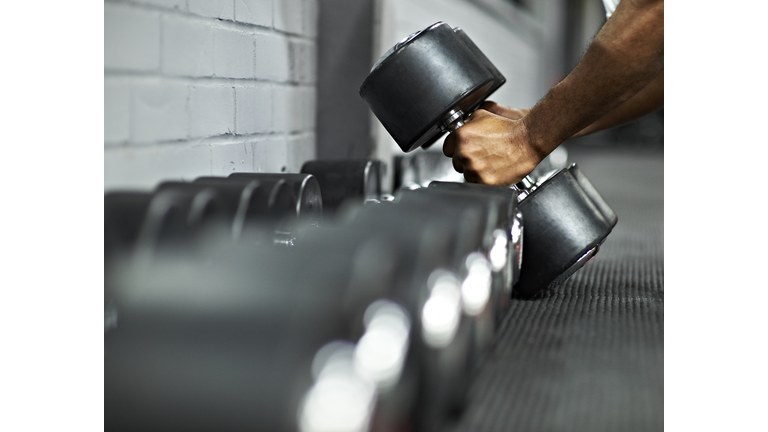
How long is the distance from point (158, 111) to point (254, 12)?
1.74 ft

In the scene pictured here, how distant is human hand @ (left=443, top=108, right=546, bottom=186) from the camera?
1208 millimetres

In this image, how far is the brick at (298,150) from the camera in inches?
61.9

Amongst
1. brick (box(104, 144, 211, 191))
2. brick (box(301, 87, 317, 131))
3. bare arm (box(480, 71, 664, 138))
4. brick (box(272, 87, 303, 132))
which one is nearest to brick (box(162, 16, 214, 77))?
brick (box(104, 144, 211, 191))

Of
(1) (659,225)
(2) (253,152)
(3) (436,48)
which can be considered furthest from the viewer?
(1) (659,225)

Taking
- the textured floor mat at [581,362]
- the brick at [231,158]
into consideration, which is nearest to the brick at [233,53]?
the brick at [231,158]

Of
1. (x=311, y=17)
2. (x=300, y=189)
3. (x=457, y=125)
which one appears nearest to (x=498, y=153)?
(x=457, y=125)

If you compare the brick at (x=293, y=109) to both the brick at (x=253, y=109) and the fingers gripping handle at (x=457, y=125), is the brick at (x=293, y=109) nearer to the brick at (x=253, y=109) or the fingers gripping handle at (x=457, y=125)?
the brick at (x=253, y=109)

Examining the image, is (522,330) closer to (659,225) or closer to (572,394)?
(572,394)

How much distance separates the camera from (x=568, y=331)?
959 mm
